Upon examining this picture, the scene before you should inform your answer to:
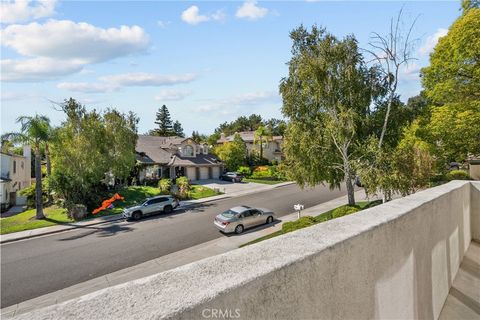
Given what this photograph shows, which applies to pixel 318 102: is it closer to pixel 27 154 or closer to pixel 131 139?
pixel 131 139

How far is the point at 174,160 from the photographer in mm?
43312

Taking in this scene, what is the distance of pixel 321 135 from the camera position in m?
21.6

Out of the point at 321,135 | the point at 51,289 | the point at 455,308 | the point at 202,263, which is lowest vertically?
the point at 51,289

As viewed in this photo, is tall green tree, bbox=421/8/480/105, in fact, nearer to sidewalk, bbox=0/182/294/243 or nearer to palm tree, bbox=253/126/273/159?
sidewalk, bbox=0/182/294/243

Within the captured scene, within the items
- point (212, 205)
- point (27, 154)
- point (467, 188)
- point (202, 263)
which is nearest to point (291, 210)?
point (212, 205)

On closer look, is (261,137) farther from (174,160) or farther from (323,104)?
(323,104)

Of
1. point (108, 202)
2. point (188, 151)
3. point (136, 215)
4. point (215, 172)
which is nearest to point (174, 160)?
point (188, 151)

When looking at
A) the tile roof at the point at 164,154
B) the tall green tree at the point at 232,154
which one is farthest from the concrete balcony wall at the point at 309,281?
the tall green tree at the point at 232,154

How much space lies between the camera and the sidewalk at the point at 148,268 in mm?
11641

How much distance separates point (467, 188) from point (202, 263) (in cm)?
928

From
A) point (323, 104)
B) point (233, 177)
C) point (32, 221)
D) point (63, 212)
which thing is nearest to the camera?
point (323, 104)

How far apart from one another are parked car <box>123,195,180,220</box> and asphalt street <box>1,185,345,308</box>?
26.1 inches

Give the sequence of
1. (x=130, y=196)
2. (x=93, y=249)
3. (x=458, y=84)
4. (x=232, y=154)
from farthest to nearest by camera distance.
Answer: (x=232, y=154) → (x=130, y=196) → (x=458, y=84) → (x=93, y=249)
